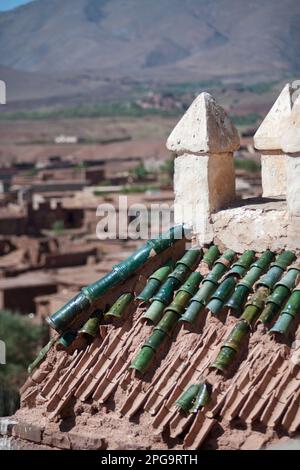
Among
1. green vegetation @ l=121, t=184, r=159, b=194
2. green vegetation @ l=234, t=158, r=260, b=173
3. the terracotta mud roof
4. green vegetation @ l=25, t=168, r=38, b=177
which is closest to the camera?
the terracotta mud roof

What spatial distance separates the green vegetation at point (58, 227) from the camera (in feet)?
147

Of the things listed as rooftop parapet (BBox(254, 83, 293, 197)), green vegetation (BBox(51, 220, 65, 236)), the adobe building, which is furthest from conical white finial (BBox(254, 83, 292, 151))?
green vegetation (BBox(51, 220, 65, 236))

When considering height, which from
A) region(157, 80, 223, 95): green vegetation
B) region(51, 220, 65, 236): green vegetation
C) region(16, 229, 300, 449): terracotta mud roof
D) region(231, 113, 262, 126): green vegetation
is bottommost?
region(51, 220, 65, 236): green vegetation

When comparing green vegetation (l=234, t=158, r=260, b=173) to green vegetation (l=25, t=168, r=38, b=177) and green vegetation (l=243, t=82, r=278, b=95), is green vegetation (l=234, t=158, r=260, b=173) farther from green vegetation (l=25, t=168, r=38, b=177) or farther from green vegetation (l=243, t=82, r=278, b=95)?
green vegetation (l=243, t=82, r=278, b=95)

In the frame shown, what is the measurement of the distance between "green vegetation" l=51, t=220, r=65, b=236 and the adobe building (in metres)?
38.3

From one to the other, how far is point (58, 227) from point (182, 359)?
133 feet

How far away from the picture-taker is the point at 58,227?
151ft

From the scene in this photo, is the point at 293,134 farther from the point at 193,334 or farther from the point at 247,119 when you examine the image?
the point at 247,119

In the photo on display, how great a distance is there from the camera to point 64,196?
178 feet

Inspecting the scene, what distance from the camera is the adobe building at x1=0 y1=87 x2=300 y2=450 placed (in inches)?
207

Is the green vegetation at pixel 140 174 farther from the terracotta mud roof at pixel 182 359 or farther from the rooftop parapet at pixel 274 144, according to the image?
the terracotta mud roof at pixel 182 359

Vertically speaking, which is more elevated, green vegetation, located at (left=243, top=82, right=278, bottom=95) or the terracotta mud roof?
green vegetation, located at (left=243, top=82, right=278, bottom=95)

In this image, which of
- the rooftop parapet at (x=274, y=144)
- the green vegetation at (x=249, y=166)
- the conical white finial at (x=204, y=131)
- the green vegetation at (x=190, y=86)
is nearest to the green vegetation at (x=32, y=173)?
the green vegetation at (x=249, y=166)

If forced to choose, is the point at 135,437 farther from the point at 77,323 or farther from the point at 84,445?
the point at 77,323
